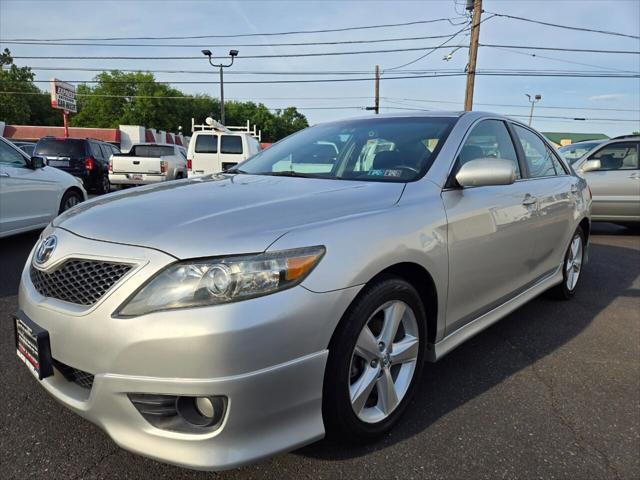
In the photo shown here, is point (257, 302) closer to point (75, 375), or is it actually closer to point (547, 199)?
point (75, 375)

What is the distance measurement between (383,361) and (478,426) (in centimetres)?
67

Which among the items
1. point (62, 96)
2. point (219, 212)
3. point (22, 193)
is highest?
point (62, 96)

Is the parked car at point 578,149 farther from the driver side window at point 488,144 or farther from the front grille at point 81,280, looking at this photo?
the front grille at point 81,280

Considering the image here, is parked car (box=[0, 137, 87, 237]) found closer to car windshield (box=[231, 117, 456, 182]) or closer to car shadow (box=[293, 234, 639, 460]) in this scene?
car windshield (box=[231, 117, 456, 182])

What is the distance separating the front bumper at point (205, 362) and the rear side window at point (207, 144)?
1090cm

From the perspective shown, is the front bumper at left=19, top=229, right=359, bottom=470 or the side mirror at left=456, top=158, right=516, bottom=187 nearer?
the front bumper at left=19, top=229, right=359, bottom=470

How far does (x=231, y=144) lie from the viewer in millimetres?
12336

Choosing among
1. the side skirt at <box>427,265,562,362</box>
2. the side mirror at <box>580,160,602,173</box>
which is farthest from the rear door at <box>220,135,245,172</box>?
the side skirt at <box>427,265,562,362</box>

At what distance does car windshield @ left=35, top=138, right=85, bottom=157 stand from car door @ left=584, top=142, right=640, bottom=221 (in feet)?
39.1

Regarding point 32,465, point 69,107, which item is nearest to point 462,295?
point 32,465

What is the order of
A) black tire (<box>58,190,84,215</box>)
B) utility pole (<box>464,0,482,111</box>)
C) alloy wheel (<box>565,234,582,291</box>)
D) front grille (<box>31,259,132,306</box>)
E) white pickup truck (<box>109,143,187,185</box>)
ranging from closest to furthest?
front grille (<box>31,259,132,306</box>) → alloy wheel (<box>565,234,582,291</box>) → black tire (<box>58,190,84,215</box>) → white pickup truck (<box>109,143,187,185</box>) → utility pole (<box>464,0,482,111</box>)

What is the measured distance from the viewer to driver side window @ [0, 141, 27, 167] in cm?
578

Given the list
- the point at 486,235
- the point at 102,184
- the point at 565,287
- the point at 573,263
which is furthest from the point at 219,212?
the point at 102,184

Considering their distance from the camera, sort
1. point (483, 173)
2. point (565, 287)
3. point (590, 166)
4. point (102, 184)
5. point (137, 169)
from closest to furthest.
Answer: point (483, 173) → point (565, 287) → point (590, 166) → point (137, 169) → point (102, 184)
